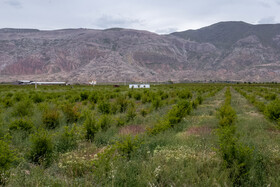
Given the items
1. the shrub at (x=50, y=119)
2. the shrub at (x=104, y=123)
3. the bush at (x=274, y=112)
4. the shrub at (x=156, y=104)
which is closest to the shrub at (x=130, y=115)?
the shrub at (x=104, y=123)

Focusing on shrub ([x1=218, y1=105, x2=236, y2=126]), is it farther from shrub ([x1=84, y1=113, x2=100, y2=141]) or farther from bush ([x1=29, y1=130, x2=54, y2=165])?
bush ([x1=29, y1=130, x2=54, y2=165])

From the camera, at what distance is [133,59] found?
142875mm

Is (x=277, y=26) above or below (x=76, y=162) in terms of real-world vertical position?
above

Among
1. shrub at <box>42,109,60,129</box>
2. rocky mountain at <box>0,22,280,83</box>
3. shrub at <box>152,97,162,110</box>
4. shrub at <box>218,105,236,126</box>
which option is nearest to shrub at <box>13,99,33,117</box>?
shrub at <box>42,109,60,129</box>

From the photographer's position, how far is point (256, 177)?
4.01 meters

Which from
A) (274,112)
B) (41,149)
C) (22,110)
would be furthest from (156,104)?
(41,149)

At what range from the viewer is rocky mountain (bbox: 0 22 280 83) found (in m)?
123

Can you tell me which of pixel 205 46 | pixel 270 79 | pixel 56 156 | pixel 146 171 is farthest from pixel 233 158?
pixel 205 46

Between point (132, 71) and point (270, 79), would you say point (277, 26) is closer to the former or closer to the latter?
point (270, 79)

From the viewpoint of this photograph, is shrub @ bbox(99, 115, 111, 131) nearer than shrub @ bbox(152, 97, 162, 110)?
Yes

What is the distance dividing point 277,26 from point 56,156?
24515 cm

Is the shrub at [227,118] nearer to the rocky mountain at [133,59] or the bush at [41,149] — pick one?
the bush at [41,149]

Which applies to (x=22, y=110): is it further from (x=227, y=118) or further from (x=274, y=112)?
(x=274, y=112)

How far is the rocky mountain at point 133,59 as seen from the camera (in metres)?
123
